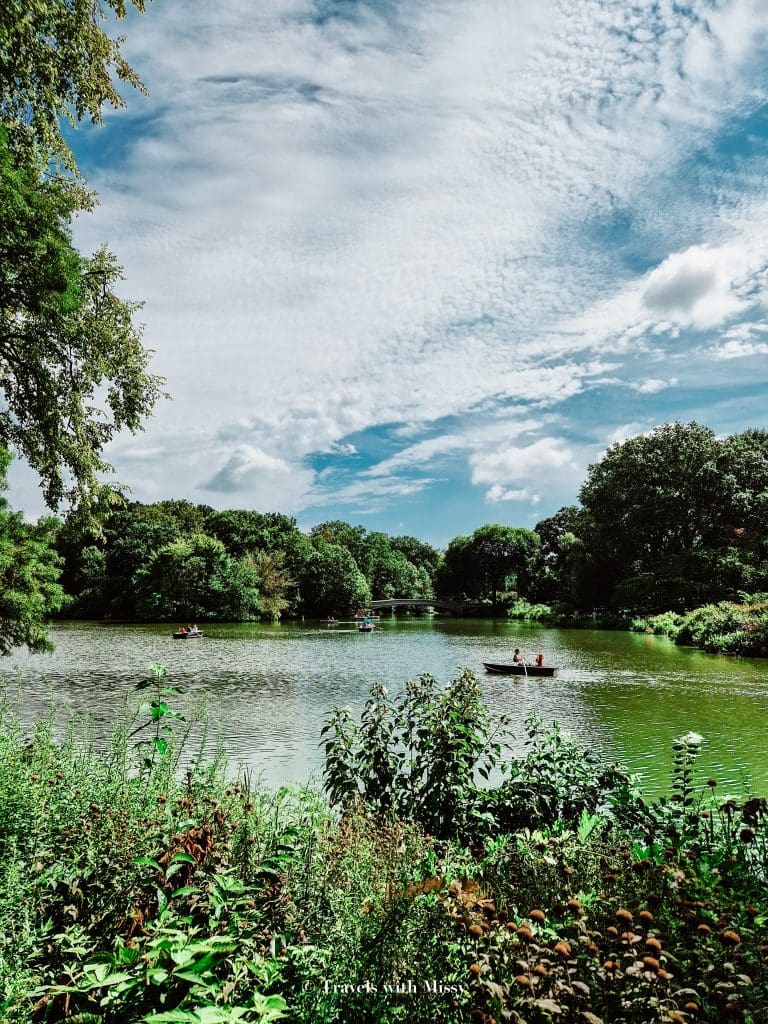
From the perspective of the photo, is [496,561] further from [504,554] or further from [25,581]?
[25,581]

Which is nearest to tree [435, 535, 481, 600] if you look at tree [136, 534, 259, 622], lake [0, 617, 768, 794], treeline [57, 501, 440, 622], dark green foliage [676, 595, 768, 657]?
treeline [57, 501, 440, 622]

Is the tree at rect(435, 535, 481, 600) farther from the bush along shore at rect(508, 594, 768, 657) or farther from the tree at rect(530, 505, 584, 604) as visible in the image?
the bush along shore at rect(508, 594, 768, 657)

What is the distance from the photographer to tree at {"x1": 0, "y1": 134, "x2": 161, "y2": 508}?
33.4ft

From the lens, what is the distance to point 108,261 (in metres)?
14.7

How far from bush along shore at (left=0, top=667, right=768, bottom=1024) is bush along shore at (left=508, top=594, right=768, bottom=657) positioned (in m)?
28.7

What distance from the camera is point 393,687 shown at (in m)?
20.3

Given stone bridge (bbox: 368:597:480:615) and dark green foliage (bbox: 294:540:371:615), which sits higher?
dark green foliage (bbox: 294:540:371:615)

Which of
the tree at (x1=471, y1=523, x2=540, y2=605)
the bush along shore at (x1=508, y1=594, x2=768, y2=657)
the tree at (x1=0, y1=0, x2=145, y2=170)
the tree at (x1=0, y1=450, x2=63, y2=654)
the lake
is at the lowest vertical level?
the lake

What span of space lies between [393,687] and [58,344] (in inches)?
535

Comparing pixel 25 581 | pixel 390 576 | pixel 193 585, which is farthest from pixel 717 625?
pixel 390 576

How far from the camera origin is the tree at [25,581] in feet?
44.0

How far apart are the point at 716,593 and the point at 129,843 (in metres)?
48.0

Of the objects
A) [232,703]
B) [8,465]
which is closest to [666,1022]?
[8,465]

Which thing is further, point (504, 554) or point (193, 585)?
point (504, 554)
